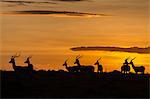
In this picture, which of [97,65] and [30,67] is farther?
[97,65]

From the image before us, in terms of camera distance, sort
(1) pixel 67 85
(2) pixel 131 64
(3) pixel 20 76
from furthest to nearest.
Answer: (2) pixel 131 64 → (3) pixel 20 76 → (1) pixel 67 85

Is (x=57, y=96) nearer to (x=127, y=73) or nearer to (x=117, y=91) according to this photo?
(x=117, y=91)

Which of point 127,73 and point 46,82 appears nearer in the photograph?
point 46,82

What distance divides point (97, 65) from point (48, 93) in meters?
22.8

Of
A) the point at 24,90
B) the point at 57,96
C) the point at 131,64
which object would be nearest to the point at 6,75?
the point at 24,90

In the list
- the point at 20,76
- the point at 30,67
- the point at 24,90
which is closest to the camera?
the point at 24,90

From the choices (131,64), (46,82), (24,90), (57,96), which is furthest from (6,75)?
(131,64)

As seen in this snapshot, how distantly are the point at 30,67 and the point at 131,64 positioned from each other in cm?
1087

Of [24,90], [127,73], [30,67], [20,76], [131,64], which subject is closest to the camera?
[24,90]

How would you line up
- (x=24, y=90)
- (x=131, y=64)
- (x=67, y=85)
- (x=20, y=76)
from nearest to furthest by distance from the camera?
(x=24, y=90), (x=67, y=85), (x=20, y=76), (x=131, y=64)

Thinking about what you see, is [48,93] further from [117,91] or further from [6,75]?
[6,75]

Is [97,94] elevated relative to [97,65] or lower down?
lower down

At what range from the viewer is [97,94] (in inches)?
1262

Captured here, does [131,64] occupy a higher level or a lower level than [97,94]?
higher
